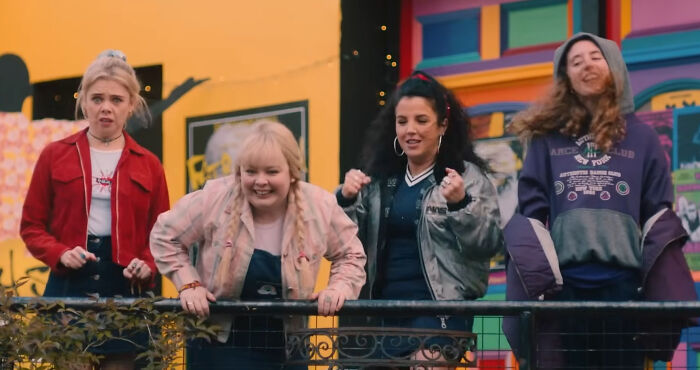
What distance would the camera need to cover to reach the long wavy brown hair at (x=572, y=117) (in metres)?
6.11

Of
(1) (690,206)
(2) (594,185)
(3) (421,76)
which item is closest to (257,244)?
(3) (421,76)

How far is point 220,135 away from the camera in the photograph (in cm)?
972

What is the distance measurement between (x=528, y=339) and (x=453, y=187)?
780 millimetres

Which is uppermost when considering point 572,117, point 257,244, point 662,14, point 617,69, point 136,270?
point 662,14

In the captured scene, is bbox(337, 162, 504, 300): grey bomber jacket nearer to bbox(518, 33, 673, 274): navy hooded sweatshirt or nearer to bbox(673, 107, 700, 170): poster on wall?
bbox(518, 33, 673, 274): navy hooded sweatshirt

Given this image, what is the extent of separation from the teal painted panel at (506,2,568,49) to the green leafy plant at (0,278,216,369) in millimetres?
3637

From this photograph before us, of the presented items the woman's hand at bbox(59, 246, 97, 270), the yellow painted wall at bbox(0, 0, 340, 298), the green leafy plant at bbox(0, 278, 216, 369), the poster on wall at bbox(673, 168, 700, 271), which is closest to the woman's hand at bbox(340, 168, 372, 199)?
the green leafy plant at bbox(0, 278, 216, 369)

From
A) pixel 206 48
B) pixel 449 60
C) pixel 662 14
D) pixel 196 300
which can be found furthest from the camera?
pixel 206 48

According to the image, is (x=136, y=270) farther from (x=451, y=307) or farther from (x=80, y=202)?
(x=451, y=307)

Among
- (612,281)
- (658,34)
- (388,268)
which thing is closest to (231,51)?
(658,34)

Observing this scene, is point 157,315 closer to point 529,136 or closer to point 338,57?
point 529,136

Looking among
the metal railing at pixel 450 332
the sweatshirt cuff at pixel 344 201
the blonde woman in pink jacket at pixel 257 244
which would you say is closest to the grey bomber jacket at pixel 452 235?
the sweatshirt cuff at pixel 344 201

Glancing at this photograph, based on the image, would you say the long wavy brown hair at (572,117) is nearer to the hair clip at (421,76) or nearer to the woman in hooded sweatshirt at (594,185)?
the woman in hooded sweatshirt at (594,185)

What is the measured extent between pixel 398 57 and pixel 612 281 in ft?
12.2
